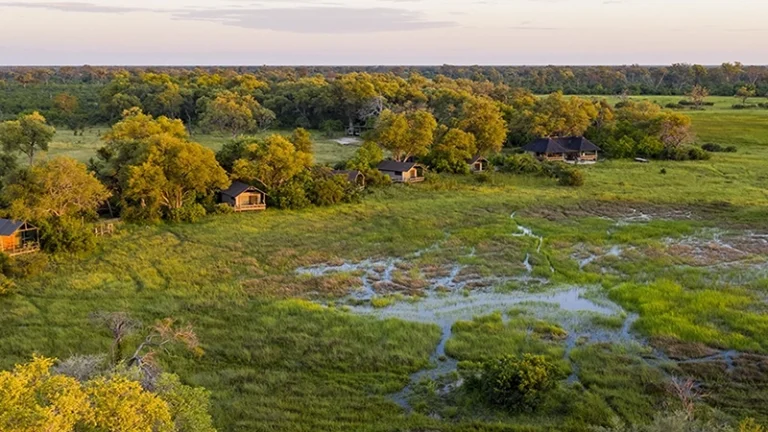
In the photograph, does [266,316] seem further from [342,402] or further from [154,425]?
[154,425]

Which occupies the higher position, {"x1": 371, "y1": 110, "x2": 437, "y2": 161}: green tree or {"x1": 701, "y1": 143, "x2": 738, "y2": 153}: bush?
{"x1": 371, "y1": 110, "x2": 437, "y2": 161}: green tree

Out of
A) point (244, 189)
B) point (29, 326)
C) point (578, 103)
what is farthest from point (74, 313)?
point (578, 103)

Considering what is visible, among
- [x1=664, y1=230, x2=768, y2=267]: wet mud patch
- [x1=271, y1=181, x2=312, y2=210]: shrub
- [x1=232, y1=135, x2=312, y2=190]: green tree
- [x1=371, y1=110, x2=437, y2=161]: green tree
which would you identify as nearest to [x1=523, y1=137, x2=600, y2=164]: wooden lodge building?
[x1=371, y1=110, x2=437, y2=161]: green tree

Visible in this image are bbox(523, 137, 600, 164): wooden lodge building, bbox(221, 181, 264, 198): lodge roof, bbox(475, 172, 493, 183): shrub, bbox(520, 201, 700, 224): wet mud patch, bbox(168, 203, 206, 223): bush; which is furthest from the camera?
bbox(523, 137, 600, 164): wooden lodge building

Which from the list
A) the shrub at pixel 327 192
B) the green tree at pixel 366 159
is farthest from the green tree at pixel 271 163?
the green tree at pixel 366 159

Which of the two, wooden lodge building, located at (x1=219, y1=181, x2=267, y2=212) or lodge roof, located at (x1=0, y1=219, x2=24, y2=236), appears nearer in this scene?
lodge roof, located at (x1=0, y1=219, x2=24, y2=236)

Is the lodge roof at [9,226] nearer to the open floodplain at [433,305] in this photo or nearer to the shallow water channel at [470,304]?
the open floodplain at [433,305]

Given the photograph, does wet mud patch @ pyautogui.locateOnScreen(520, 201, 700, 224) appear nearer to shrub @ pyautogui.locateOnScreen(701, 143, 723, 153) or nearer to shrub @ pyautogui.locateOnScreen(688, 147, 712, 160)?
shrub @ pyautogui.locateOnScreen(688, 147, 712, 160)
